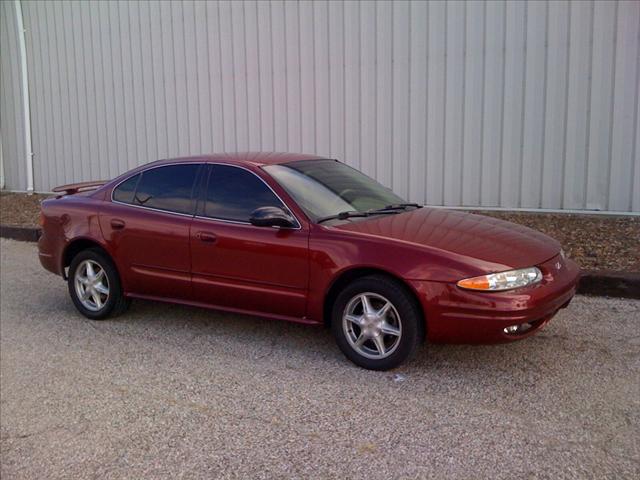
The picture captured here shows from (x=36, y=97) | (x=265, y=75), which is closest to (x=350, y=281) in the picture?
(x=265, y=75)

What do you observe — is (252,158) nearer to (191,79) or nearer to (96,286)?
(96,286)

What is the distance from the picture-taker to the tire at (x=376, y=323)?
15.1 feet

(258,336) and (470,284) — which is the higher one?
(470,284)

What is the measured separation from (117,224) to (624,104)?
6478mm

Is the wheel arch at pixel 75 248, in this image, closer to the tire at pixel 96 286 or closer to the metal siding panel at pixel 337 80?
the tire at pixel 96 286

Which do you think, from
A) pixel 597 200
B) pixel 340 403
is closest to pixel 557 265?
pixel 340 403

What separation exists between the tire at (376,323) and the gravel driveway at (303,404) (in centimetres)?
14

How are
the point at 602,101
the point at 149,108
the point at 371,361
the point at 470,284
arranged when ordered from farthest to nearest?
1. the point at 149,108
2. the point at 602,101
3. the point at 371,361
4. the point at 470,284

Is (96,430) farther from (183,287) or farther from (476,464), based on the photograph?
(476,464)

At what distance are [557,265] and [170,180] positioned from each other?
3268 mm

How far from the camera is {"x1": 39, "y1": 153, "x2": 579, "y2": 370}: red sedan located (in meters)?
4.49

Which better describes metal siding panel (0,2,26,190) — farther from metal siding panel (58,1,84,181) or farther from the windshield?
the windshield

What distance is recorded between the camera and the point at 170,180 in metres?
5.94

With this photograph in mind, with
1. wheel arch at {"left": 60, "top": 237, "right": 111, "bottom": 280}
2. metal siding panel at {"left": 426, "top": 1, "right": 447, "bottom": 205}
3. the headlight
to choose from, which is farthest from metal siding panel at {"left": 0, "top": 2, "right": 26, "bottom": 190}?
the headlight
